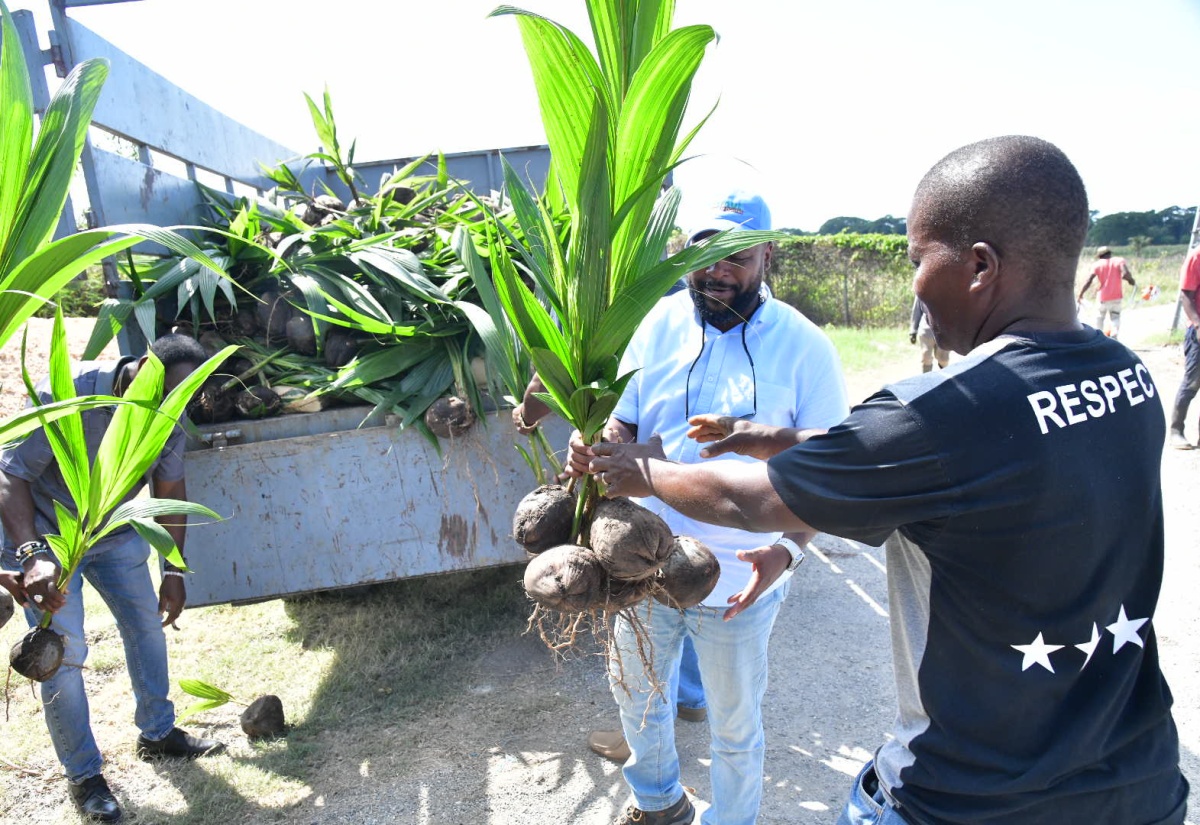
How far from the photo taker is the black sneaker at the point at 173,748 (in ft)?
10.2

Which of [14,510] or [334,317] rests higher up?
[334,317]

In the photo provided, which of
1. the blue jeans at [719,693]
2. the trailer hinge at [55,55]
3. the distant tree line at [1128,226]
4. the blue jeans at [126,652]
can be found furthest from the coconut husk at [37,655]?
the distant tree line at [1128,226]

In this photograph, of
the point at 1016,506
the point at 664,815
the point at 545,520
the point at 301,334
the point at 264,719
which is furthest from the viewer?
the point at 301,334

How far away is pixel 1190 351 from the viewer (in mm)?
6496

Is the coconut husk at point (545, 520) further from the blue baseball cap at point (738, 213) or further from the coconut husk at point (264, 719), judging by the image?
the coconut husk at point (264, 719)

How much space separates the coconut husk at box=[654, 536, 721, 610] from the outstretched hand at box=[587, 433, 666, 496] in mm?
194

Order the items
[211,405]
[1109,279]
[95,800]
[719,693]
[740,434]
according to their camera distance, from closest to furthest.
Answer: [740,434] → [719,693] → [95,800] → [211,405] → [1109,279]

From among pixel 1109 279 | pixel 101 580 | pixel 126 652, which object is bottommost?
pixel 126 652

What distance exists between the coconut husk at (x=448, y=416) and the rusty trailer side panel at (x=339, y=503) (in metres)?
0.08

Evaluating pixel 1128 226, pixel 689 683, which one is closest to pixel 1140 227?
pixel 1128 226

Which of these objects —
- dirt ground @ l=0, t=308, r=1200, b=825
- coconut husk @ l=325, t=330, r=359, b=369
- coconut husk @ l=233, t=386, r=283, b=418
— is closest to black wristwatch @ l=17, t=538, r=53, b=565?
coconut husk @ l=233, t=386, r=283, b=418

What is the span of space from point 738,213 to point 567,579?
1224 mm

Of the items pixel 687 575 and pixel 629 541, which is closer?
pixel 629 541

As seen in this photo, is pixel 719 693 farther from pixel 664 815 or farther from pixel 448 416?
pixel 448 416
